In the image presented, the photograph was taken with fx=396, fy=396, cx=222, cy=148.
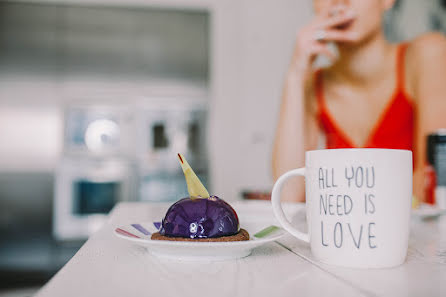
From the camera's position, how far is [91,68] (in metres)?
2.79

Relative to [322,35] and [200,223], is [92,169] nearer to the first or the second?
[322,35]

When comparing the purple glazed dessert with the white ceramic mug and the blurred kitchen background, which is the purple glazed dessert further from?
the blurred kitchen background

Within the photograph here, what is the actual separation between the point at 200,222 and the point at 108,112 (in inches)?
98.9

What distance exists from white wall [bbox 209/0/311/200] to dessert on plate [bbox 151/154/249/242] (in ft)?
8.08

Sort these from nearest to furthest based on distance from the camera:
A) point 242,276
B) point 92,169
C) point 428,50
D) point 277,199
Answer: point 242,276
point 277,199
point 428,50
point 92,169

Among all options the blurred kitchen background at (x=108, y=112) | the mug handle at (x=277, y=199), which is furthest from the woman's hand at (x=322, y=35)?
the blurred kitchen background at (x=108, y=112)

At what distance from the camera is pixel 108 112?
277cm

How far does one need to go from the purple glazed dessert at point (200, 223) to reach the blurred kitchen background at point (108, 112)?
2161mm

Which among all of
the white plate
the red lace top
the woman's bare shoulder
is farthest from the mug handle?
the woman's bare shoulder

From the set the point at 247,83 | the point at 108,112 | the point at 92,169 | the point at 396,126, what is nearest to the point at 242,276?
the point at 396,126

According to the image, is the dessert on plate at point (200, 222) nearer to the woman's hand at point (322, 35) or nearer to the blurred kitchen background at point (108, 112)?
the woman's hand at point (322, 35)

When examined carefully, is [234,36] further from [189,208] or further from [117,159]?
[189,208]

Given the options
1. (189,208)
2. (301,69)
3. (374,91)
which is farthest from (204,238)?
(374,91)

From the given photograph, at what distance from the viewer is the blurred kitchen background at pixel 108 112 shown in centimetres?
261
